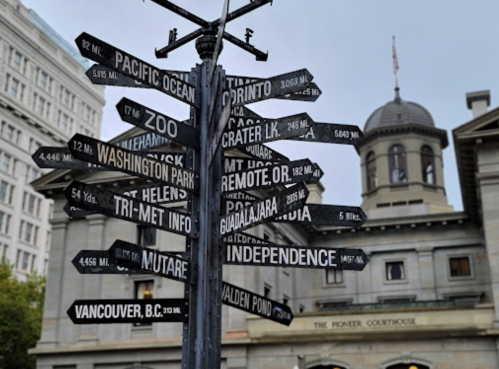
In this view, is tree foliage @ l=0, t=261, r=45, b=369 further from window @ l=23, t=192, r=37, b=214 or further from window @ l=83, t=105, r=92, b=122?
window @ l=83, t=105, r=92, b=122

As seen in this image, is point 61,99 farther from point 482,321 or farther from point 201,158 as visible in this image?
point 201,158

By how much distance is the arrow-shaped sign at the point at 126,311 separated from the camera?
23.7 feet

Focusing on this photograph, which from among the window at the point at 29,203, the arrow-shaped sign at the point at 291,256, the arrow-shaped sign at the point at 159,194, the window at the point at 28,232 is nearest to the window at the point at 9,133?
the window at the point at 29,203

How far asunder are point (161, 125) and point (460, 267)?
117 ft

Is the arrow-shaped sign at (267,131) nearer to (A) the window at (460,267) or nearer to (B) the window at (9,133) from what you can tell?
(A) the window at (460,267)

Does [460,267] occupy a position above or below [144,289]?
above

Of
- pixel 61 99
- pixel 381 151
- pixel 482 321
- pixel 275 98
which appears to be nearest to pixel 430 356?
pixel 482 321

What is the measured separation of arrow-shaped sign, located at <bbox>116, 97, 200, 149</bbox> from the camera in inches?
294

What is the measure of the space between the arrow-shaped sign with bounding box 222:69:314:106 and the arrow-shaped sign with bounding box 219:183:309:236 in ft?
4.69

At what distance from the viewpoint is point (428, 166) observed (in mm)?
47250

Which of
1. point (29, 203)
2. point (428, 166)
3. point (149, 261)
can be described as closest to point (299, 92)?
point (149, 261)

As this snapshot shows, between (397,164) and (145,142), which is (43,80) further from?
(145,142)

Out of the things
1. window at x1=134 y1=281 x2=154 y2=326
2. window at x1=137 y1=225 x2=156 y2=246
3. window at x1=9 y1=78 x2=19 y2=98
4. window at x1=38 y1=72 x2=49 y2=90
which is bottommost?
window at x1=134 y1=281 x2=154 y2=326

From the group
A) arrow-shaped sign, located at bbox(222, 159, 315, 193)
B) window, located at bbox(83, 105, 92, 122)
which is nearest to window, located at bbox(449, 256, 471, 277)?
arrow-shaped sign, located at bbox(222, 159, 315, 193)
